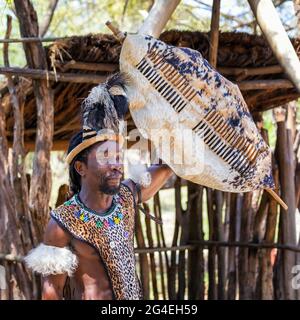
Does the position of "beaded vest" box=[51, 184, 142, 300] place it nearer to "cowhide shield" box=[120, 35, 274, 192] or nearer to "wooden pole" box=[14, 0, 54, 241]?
"cowhide shield" box=[120, 35, 274, 192]

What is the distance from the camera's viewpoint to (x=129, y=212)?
3.70 meters

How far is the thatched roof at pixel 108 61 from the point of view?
4.95 meters

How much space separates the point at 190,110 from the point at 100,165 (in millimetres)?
466

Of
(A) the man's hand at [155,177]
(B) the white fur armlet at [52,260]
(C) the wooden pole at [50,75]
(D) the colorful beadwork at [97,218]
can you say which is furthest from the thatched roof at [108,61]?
(B) the white fur armlet at [52,260]

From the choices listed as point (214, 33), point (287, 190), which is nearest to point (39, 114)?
point (214, 33)

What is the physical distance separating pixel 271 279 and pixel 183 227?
88 cm

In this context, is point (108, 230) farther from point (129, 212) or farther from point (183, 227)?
point (183, 227)

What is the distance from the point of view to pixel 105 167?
347cm

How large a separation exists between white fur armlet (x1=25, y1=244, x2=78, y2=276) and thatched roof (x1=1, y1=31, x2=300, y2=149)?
5.82ft

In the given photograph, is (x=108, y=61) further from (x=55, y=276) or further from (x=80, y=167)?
(x=55, y=276)

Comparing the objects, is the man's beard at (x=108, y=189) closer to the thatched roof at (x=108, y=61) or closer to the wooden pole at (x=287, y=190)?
the thatched roof at (x=108, y=61)

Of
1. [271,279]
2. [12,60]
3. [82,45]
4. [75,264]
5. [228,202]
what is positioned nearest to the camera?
[75,264]

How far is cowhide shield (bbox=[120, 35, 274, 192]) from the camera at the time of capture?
3.38 meters
